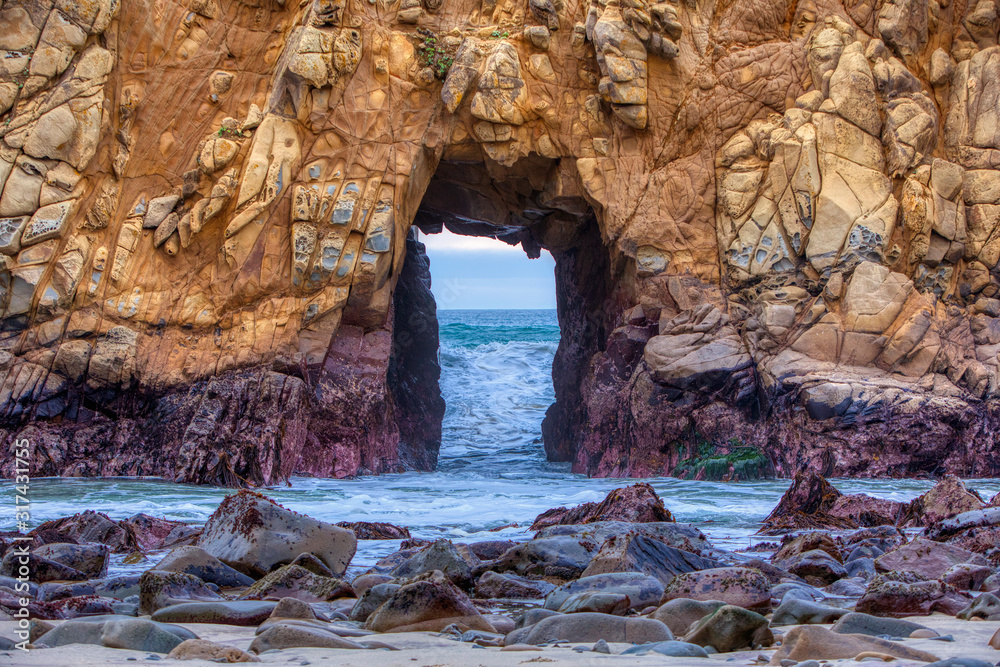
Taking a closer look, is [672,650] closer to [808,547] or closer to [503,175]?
[808,547]

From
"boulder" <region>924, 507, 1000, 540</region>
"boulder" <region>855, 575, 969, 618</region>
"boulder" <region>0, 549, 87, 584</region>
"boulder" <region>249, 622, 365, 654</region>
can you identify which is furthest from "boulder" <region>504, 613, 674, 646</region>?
"boulder" <region>924, 507, 1000, 540</region>

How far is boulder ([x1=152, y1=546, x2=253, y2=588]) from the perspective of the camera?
4.54 m

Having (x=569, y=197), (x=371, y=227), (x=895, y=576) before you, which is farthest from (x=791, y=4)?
(x=895, y=576)

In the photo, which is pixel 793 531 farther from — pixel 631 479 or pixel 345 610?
pixel 631 479

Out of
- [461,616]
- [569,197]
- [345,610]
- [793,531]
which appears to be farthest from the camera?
[569,197]

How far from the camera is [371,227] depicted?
13906 millimetres

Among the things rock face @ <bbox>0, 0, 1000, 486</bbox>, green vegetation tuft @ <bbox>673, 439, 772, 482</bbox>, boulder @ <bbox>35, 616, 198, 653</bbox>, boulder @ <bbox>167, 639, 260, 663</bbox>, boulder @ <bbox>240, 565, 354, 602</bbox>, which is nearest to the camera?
boulder @ <bbox>167, 639, 260, 663</bbox>

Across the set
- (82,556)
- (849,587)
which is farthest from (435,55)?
(849,587)

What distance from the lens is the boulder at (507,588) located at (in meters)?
4.36

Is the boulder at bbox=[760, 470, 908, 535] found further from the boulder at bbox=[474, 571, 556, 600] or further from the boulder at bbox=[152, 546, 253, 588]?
the boulder at bbox=[152, 546, 253, 588]

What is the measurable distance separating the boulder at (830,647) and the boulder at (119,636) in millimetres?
1856

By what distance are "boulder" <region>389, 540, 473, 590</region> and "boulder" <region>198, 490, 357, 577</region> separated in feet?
1.50

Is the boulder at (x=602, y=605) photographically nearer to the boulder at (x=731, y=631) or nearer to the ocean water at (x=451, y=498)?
the boulder at (x=731, y=631)

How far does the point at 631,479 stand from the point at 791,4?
27.3 feet
